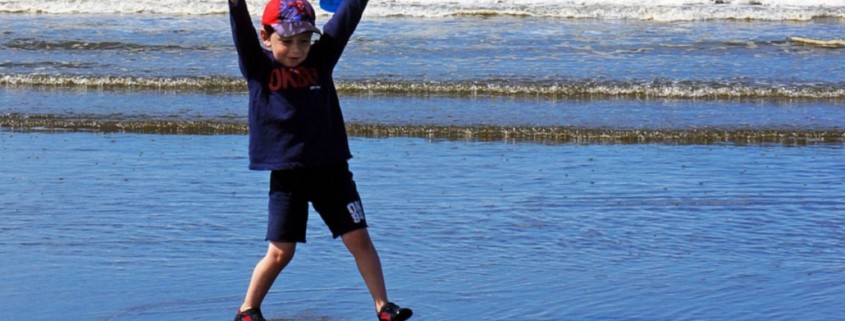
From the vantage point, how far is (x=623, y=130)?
34.7ft

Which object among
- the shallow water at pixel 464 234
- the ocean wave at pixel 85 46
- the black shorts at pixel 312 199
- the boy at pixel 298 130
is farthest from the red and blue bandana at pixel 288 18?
the ocean wave at pixel 85 46

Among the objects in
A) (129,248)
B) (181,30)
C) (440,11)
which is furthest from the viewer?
(440,11)

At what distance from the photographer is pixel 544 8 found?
22.7 metres

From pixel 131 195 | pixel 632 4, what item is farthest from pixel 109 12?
pixel 131 195

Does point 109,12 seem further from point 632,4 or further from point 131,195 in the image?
point 131,195

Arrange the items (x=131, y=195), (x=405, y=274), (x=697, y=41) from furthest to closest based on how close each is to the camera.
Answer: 1. (x=697, y=41)
2. (x=131, y=195)
3. (x=405, y=274)

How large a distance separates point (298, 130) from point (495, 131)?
6014 millimetres

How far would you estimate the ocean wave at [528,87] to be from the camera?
1308cm

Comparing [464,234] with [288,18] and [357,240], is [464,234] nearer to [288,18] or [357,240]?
[357,240]

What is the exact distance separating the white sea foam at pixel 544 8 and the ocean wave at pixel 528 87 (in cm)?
833

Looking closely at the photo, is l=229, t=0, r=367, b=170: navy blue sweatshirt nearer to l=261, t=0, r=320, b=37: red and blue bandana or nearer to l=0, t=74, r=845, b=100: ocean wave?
l=261, t=0, r=320, b=37: red and blue bandana

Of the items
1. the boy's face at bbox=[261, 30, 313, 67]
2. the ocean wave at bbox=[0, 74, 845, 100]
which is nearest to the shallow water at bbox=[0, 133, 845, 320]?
the boy's face at bbox=[261, 30, 313, 67]

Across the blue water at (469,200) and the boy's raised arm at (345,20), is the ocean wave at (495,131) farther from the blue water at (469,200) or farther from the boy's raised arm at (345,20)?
the boy's raised arm at (345,20)

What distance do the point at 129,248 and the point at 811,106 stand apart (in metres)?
7.88
